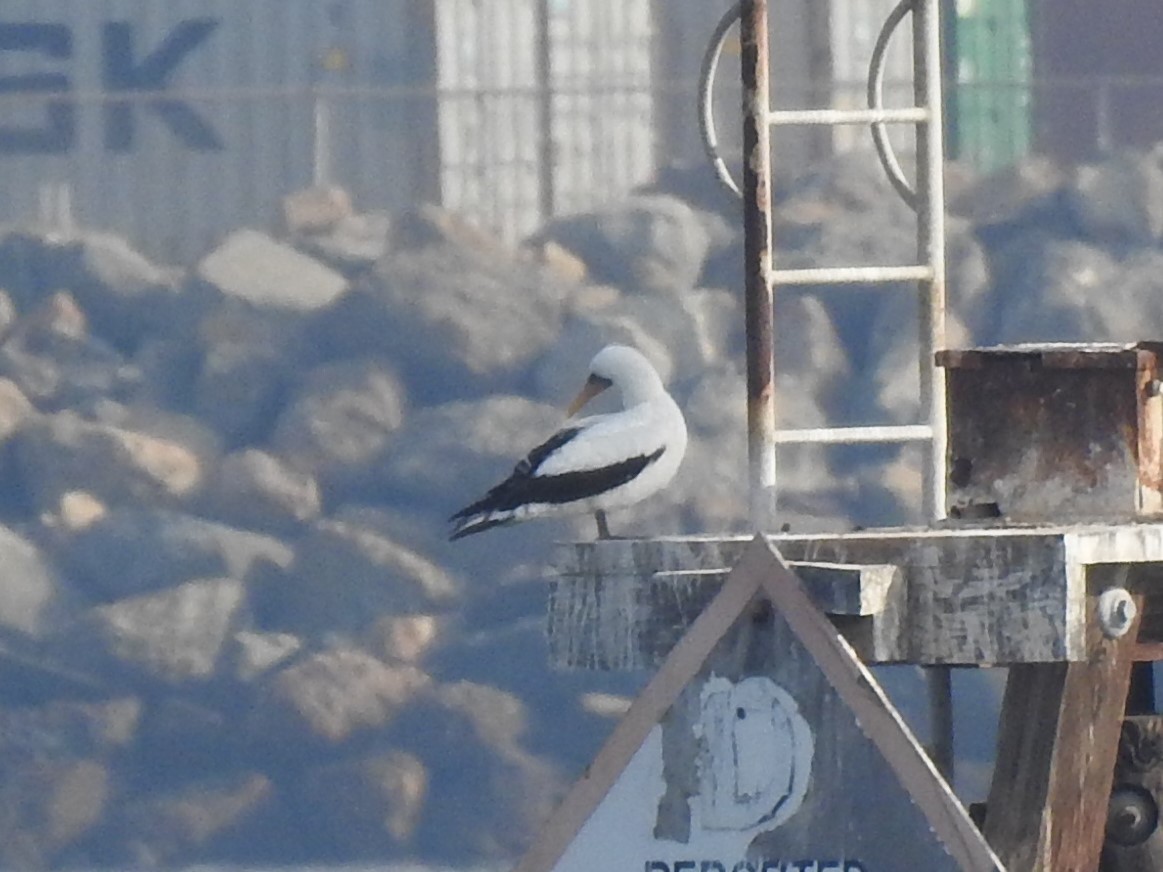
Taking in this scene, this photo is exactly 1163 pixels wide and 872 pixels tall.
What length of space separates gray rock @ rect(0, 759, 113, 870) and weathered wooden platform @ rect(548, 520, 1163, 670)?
56.2ft

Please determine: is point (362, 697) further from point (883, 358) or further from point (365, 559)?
point (883, 358)

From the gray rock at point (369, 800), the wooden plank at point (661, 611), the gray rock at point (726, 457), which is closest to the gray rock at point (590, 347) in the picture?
the gray rock at point (726, 457)

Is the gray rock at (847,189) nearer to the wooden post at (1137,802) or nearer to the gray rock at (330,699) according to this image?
the gray rock at (330,699)

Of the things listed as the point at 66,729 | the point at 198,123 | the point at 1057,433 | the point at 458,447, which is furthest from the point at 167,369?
the point at 1057,433

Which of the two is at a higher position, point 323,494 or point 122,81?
point 122,81

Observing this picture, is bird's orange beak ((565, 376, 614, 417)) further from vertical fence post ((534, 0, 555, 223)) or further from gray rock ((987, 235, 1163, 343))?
vertical fence post ((534, 0, 555, 223))

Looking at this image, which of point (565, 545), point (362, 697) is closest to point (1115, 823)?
point (565, 545)

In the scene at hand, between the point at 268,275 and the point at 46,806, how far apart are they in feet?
13.6

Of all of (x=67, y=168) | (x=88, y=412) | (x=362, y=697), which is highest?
(x=67, y=168)

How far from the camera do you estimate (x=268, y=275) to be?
2369 centimetres

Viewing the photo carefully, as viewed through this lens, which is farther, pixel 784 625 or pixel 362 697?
pixel 362 697

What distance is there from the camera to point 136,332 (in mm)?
23422

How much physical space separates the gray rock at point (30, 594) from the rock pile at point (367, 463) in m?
0.02

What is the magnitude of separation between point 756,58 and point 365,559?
16587 mm
